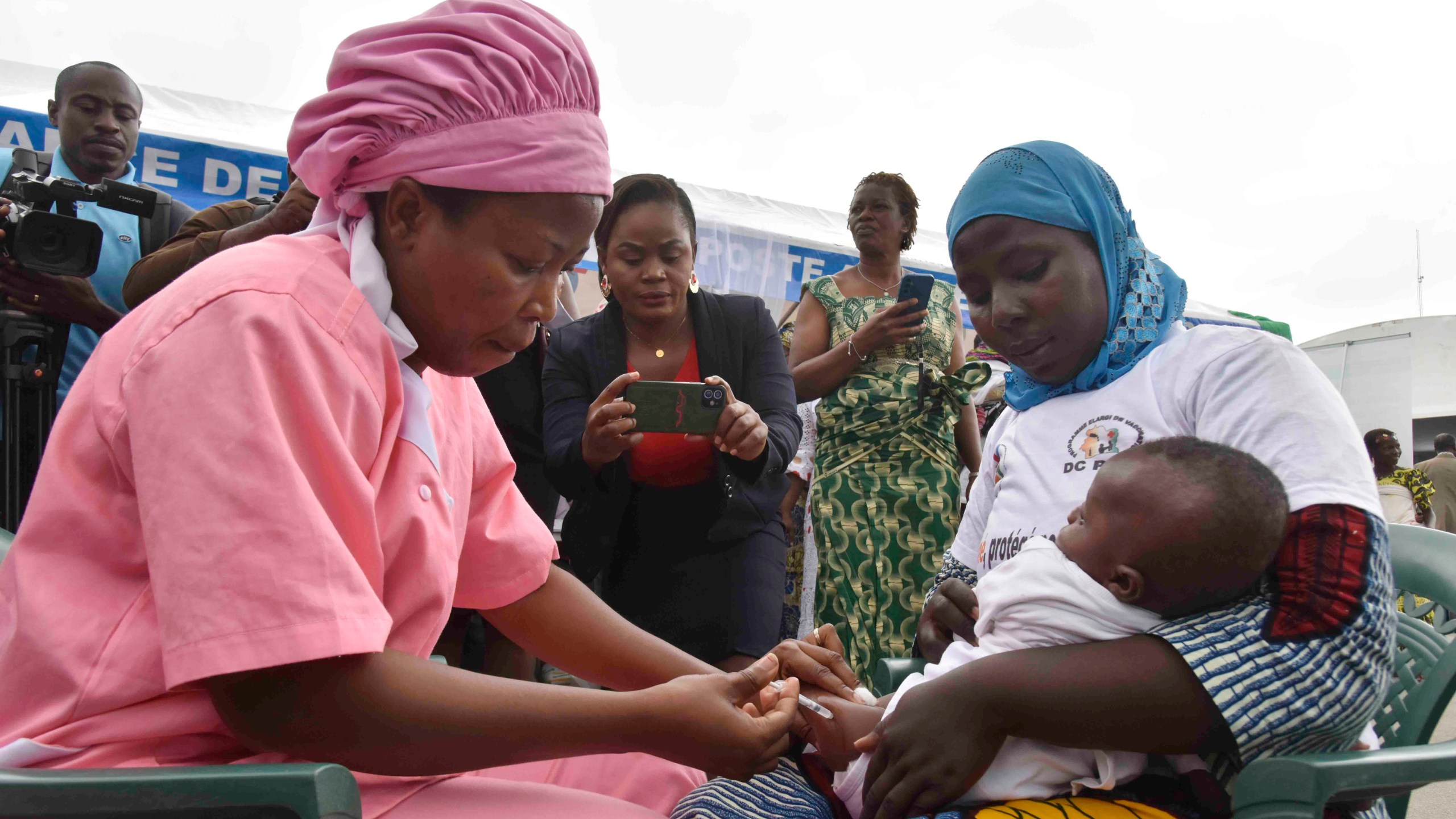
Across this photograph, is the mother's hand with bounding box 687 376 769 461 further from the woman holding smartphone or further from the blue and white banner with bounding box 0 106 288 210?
the blue and white banner with bounding box 0 106 288 210

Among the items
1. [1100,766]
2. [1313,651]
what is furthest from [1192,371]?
[1100,766]

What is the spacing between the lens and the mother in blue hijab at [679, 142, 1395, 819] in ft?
3.92

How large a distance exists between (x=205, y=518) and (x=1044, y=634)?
1133 mm

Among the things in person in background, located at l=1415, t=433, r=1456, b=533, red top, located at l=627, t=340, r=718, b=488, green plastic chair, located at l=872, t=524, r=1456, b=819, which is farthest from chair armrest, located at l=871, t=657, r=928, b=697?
person in background, located at l=1415, t=433, r=1456, b=533

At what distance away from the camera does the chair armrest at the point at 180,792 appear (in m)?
0.91

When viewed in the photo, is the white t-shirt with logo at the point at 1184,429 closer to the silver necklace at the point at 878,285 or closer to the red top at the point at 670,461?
the red top at the point at 670,461

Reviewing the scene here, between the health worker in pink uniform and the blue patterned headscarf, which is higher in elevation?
the blue patterned headscarf

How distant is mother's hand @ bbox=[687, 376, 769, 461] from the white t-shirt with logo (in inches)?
34.0

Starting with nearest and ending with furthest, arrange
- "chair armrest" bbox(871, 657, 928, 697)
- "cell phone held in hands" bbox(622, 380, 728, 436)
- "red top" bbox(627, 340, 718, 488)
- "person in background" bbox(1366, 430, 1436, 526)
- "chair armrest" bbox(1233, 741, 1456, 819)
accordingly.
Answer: "chair armrest" bbox(1233, 741, 1456, 819)
"chair armrest" bbox(871, 657, 928, 697)
"cell phone held in hands" bbox(622, 380, 728, 436)
"red top" bbox(627, 340, 718, 488)
"person in background" bbox(1366, 430, 1436, 526)

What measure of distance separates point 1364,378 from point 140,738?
22940mm

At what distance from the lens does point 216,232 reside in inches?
118

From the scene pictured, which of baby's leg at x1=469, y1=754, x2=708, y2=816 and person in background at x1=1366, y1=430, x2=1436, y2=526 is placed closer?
baby's leg at x1=469, y1=754, x2=708, y2=816

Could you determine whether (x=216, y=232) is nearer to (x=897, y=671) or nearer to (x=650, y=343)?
(x=650, y=343)

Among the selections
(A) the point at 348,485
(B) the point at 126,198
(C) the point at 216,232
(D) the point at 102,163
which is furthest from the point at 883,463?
(D) the point at 102,163
